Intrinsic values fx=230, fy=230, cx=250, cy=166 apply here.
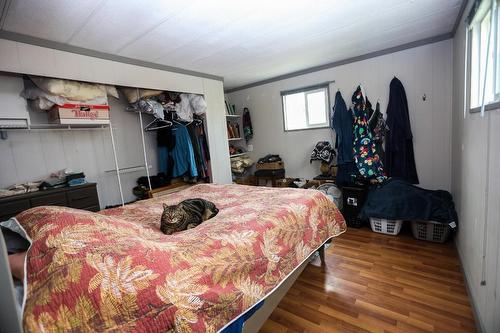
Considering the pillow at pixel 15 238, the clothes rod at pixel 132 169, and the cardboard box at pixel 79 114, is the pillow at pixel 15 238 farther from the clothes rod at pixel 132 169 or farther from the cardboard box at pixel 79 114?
the clothes rod at pixel 132 169

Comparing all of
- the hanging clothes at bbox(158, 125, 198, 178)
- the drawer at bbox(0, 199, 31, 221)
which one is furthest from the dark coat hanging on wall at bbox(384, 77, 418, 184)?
the drawer at bbox(0, 199, 31, 221)

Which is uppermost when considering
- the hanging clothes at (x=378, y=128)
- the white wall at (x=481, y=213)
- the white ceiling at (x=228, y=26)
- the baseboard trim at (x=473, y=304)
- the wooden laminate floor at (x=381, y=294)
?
the white ceiling at (x=228, y=26)

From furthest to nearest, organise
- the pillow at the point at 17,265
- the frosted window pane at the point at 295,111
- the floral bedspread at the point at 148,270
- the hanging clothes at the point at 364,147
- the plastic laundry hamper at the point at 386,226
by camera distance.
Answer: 1. the frosted window pane at the point at 295,111
2. the hanging clothes at the point at 364,147
3. the plastic laundry hamper at the point at 386,226
4. the pillow at the point at 17,265
5. the floral bedspread at the point at 148,270

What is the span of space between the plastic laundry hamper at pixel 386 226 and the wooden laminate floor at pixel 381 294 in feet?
0.81

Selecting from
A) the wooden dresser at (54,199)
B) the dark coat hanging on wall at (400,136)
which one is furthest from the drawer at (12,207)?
the dark coat hanging on wall at (400,136)

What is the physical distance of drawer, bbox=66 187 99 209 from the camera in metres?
2.32

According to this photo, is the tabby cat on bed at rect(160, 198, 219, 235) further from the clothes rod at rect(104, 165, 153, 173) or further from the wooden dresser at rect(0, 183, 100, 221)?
the clothes rod at rect(104, 165, 153, 173)

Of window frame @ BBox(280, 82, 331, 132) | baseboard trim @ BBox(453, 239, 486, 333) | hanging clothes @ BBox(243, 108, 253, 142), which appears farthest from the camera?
hanging clothes @ BBox(243, 108, 253, 142)

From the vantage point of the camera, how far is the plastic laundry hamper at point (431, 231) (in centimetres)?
241

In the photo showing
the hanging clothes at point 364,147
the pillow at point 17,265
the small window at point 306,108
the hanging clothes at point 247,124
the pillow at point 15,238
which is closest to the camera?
the pillow at point 17,265

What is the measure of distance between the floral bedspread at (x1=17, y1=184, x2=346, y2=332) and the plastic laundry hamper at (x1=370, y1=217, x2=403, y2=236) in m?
1.74

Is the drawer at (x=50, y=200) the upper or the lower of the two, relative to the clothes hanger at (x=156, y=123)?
lower

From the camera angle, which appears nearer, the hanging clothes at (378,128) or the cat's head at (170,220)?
the cat's head at (170,220)

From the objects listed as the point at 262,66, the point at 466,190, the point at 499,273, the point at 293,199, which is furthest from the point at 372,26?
the point at 499,273
